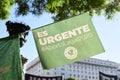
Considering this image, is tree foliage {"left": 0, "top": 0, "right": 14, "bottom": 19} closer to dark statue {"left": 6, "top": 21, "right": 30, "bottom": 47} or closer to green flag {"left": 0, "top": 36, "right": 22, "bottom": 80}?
dark statue {"left": 6, "top": 21, "right": 30, "bottom": 47}

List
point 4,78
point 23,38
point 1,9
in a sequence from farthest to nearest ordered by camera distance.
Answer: point 1,9 < point 23,38 < point 4,78

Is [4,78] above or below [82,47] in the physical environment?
below

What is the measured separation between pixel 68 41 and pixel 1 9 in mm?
5574

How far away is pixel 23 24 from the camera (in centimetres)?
778

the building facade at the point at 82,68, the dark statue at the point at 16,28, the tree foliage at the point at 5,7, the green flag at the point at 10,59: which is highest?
the building facade at the point at 82,68

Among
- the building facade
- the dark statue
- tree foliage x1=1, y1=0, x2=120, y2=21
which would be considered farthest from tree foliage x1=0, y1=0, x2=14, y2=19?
the building facade

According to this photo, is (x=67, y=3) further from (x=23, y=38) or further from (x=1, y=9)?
(x=23, y=38)

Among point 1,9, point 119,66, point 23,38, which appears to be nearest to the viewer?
point 23,38

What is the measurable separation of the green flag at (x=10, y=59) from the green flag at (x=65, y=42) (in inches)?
17.2

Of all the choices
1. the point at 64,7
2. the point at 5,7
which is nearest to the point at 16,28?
the point at 5,7

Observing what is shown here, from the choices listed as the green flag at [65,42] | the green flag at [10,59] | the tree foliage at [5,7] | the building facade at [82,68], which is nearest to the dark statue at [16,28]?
the green flag at [10,59]

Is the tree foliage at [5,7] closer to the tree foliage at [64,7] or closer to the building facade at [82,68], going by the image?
the tree foliage at [64,7]

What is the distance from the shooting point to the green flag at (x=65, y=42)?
19.5 feet

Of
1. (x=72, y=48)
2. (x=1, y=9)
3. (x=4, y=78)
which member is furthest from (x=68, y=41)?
(x=1, y=9)
